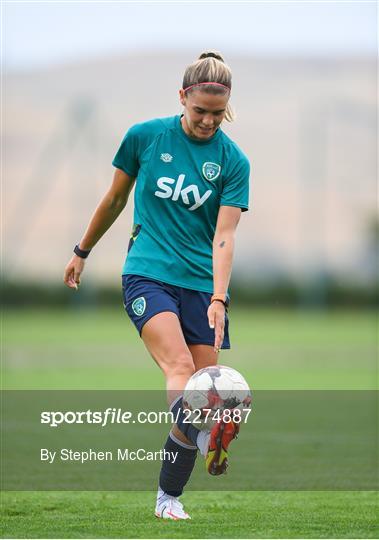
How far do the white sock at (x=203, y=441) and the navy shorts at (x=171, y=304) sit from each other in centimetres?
64

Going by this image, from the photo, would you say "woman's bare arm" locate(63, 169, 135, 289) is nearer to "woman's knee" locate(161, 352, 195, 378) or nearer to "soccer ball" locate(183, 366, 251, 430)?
"woman's knee" locate(161, 352, 195, 378)

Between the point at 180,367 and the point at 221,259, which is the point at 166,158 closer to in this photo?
the point at 221,259

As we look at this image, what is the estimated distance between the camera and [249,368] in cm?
1889

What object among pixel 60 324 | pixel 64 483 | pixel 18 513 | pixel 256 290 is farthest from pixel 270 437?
pixel 256 290

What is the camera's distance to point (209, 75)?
5652mm

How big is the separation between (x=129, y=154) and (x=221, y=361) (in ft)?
48.0

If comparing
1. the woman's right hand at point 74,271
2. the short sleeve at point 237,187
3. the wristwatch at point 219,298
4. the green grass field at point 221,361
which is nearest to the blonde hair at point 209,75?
the short sleeve at point 237,187

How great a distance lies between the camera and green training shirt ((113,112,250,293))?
5871 millimetres

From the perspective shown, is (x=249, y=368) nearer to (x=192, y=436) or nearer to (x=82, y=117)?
(x=192, y=436)

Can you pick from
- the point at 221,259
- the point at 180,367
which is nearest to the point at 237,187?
the point at 221,259

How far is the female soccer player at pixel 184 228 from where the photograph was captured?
18.7 ft

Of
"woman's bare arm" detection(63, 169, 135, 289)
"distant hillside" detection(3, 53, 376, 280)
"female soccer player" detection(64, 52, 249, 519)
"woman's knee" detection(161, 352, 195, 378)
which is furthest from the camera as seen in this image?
"distant hillside" detection(3, 53, 376, 280)

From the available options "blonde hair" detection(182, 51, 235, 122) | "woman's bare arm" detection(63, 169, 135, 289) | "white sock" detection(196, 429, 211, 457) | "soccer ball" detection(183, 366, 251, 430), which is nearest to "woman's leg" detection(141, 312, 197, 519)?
"soccer ball" detection(183, 366, 251, 430)

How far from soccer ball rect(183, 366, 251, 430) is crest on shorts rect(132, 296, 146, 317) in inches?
19.7
